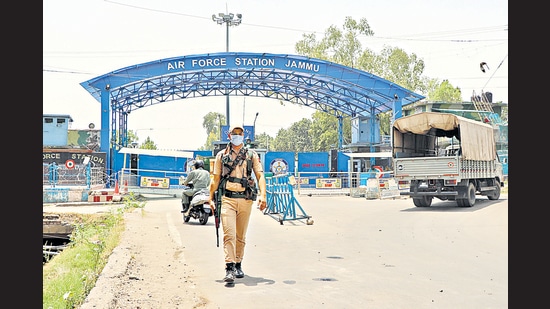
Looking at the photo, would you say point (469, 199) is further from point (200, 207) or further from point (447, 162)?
point (200, 207)

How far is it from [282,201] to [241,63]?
1866cm

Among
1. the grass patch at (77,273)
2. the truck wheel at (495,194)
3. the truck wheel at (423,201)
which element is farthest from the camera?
the truck wheel at (495,194)

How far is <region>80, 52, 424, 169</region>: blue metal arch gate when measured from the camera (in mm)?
30922

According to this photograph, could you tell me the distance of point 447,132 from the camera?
1928 cm

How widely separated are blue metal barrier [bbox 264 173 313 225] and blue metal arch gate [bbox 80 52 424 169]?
55.4 feet

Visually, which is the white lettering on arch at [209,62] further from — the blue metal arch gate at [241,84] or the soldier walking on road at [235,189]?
the soldier walking on road at [235,189]

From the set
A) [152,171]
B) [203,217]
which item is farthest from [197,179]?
[152,171]

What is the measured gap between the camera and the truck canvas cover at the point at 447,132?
1736cm

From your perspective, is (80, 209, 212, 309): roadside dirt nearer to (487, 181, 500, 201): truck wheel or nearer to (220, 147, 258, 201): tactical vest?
(220, 147, 258, 201): tactical vest

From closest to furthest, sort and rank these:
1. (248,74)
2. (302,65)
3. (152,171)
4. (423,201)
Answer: (423,201), (152,171), (302,65), (248,74)

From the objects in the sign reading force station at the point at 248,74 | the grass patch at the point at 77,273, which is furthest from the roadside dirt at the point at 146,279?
the sign reading force station at the point at 248,74

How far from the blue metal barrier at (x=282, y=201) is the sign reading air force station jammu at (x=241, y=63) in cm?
1677

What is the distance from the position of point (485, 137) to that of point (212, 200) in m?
15.5

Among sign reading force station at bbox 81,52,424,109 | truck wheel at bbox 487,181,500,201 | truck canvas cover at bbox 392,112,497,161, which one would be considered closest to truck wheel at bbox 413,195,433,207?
truck canvas cover at bbox 392,112,497,161
